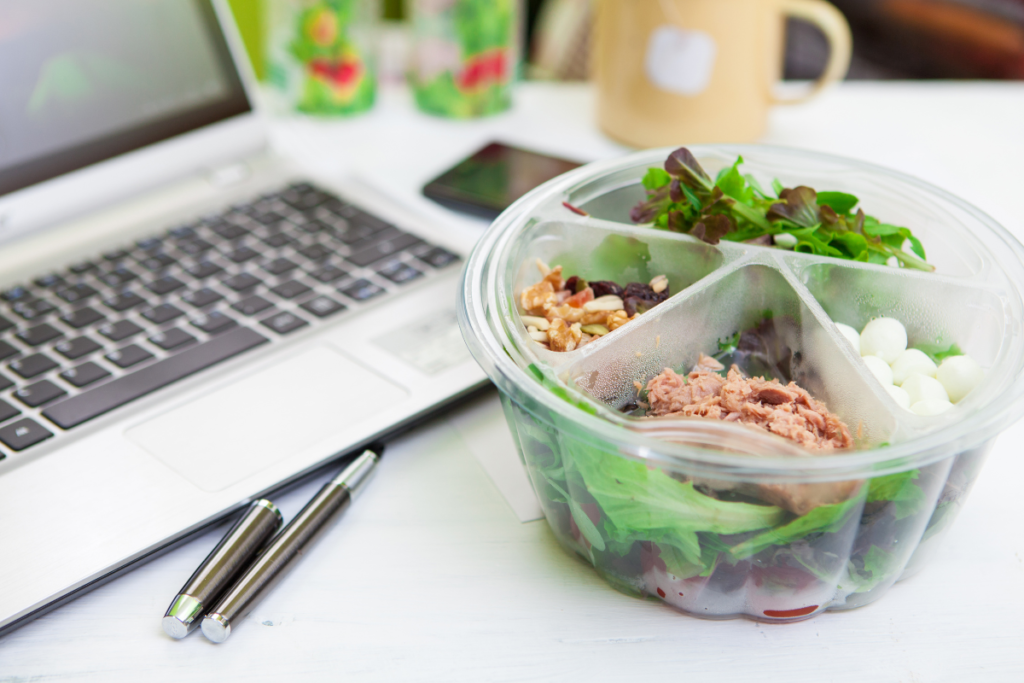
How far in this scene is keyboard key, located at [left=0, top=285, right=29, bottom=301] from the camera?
75 centimetres

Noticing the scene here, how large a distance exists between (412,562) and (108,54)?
0.65 meters

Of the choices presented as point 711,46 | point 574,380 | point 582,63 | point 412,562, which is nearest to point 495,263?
point 574,380

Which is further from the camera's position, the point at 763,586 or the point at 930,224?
A: the point at 930,224

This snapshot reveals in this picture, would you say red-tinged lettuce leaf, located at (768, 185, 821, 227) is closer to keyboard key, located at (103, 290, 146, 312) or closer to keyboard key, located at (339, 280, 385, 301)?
keyboard key, located at (339, 280, 385, 301)

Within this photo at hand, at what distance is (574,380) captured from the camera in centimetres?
51

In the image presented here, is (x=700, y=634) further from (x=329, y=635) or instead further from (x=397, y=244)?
(x=397, y=244)

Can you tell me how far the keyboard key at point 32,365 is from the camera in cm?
65

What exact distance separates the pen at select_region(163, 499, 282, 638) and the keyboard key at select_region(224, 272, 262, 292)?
28 cm

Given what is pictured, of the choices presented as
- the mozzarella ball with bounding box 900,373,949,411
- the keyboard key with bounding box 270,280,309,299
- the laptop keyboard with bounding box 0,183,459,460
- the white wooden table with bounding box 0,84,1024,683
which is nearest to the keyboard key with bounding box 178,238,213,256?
the laptop keyboard with bounding box 0,183,459,460

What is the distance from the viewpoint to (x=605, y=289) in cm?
60

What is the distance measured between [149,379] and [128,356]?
4cm

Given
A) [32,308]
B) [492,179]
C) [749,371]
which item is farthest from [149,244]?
[749,371]

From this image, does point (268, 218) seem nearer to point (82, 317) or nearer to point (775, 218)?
point (82, 317)

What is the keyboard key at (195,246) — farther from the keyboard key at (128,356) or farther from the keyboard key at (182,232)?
the keyboard key at (128,356)
